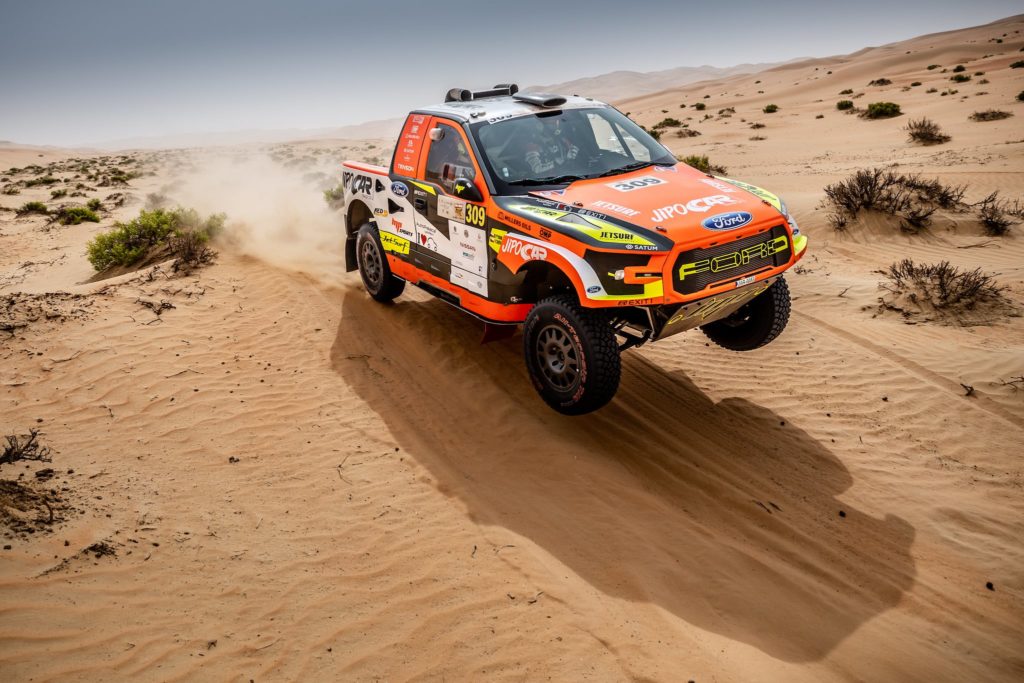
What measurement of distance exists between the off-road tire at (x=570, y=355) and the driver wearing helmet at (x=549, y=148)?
1.41 metres

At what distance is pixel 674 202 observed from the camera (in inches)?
201

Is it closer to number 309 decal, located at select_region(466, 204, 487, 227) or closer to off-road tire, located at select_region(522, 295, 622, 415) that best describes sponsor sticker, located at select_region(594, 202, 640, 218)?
off-road tire, located at select_region(522, 295, 622, 415)

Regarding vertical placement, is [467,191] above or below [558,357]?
above

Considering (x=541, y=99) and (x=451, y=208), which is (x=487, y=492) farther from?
(x=541, y=99)

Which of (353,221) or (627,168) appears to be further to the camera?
(353,221)

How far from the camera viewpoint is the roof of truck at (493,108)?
6.14 meters

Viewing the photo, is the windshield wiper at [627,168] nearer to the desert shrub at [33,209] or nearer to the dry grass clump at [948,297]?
the dry grass clump at [948,297]

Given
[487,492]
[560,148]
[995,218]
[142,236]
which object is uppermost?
[560,148]

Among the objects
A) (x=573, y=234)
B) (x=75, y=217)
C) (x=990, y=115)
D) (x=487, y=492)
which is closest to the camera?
(x=573, y=234)

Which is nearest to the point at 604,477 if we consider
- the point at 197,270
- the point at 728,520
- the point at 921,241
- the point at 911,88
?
the point at 728,520

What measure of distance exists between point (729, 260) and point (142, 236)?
10246 mm

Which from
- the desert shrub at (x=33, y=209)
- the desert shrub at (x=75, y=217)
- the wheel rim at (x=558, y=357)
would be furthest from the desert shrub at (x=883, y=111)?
the desert shrub at (x=33, y=209)

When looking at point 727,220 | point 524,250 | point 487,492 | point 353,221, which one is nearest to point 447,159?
point 524,250

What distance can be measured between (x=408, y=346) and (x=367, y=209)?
2028mm
